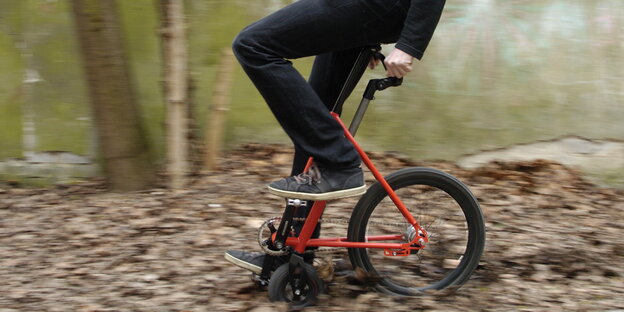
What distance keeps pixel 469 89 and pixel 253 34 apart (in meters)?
2.98

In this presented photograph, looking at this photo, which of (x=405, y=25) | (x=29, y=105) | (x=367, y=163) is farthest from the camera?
(x=29, y=105)

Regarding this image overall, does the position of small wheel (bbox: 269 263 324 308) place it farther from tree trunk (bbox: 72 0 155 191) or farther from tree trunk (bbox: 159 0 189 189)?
tree trunk (bbox: 72 0 155 191)

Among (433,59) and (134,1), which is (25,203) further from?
(433,59)

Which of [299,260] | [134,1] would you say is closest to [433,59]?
[134,1]

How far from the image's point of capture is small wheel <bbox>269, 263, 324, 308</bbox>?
311 cm

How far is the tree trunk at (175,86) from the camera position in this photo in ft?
15.3

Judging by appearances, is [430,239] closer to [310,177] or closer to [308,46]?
[310,177]

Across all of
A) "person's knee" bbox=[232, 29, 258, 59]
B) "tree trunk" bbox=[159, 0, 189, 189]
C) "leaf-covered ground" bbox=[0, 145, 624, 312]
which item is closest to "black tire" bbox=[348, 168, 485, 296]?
"leaf-covered ground" bbox=[0, 145, 624, 312]

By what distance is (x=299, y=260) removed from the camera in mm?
3115

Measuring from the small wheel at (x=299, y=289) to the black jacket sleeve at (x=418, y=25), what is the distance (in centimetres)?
112

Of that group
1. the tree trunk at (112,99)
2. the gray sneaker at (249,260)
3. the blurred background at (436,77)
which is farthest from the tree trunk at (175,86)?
the gray sneaker at (249,260)

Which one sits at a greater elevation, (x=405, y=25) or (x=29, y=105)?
(x=405, y=25)

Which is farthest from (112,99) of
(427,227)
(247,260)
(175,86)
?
(427,227)

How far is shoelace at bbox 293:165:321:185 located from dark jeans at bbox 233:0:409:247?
0.18 ft
